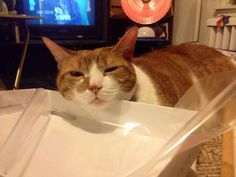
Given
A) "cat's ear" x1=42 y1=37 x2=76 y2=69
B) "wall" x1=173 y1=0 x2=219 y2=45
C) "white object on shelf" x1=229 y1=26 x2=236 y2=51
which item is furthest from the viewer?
"wall" x1=173 y1=0 x2=219 y2=45

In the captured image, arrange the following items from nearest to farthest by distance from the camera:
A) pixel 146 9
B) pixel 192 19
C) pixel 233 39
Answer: pixel 233 39, pixel 146 9, pixel 192 19

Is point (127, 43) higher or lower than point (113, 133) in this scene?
higher

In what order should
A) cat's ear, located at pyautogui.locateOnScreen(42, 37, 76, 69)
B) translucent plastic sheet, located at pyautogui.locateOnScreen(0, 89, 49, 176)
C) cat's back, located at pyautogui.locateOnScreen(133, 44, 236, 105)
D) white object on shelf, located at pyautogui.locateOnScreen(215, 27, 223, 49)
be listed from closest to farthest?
translucent plastic sheet, located at pyautogui.locateOnScreen(0, 89, 49, 176) < cat's ear, located at pyautogui.locateOnScreen(42, 37, 76, 69) < cat's back, located at pyautogui.locateOnScreen(133, 44, 236, 105) < white object on shelf, located at pyautogui.locateOnScreen(215, 27, 223, 49)

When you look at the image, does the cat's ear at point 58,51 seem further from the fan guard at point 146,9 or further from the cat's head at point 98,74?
the fan guard at point 146,9

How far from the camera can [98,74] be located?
74 centimetres

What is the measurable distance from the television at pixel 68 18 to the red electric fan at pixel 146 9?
0.26 m

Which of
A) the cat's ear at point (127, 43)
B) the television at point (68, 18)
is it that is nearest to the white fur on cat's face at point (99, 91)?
the cat's ear at point (127, 43)

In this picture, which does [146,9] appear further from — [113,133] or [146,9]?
[113,133]

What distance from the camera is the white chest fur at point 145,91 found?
90 cm

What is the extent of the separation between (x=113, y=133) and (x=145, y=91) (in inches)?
13.4

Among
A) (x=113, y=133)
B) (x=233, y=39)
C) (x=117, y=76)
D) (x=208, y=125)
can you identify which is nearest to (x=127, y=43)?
(x=117, y=76)

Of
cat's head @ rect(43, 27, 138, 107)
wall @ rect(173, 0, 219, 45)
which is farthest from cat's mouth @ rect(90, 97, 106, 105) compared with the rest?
wall @ rect(173, 0, 219, 45)

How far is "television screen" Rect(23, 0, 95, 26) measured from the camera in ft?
7.94

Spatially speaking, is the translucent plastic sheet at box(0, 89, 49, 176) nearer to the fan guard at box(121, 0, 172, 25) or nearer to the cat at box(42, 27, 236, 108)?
the cat at box(42, 27, 236, 108)
